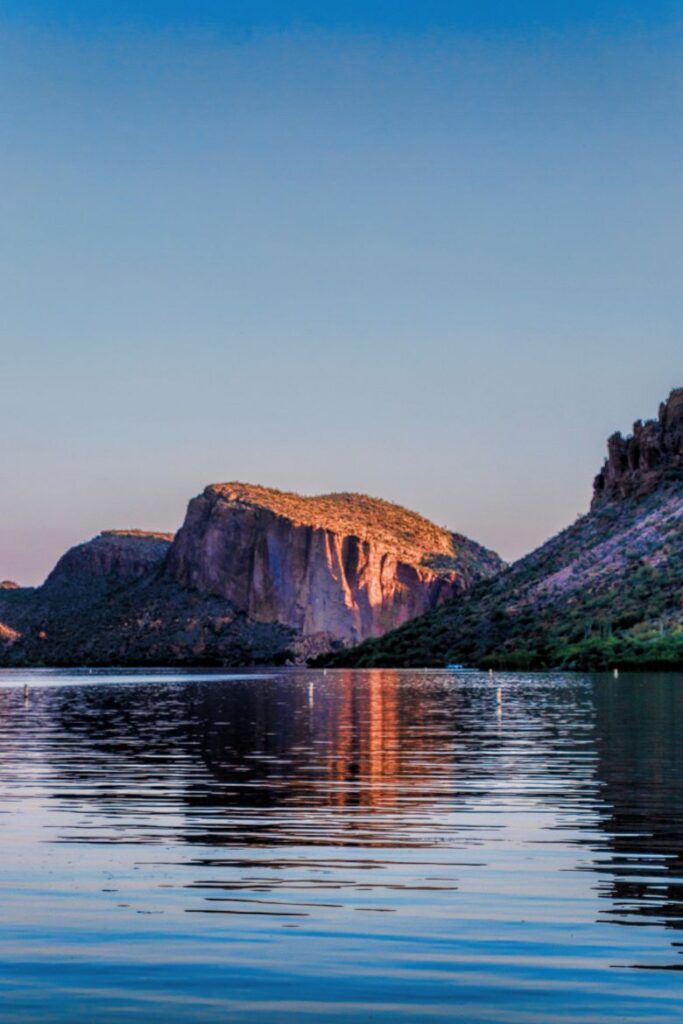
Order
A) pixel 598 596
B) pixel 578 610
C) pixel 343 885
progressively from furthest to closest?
pixel 598 596, pixel 578 610, pixel 343 885

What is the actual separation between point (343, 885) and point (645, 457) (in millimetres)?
149746

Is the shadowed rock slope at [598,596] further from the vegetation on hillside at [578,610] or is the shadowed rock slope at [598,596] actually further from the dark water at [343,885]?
the dark water at [343,885]

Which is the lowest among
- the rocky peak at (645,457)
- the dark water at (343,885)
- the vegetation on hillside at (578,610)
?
the dark water at (343,885)

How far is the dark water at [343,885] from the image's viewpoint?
10.3 metres

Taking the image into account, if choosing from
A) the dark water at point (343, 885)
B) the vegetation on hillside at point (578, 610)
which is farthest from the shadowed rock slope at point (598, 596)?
the dark water at point (343, 885)

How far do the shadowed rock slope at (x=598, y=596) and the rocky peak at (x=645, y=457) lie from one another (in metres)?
0.15

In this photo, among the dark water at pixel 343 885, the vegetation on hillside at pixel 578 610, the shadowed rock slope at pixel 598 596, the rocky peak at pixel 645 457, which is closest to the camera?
the dark water at pixel 343 885

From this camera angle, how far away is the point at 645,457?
16012cm

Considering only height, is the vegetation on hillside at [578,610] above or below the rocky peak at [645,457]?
below

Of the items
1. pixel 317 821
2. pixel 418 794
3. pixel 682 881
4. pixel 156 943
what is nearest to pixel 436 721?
pixel 418 794

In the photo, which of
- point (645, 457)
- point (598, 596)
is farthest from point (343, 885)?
point (645, 457)

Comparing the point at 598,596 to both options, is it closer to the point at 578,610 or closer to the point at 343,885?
the point at 578,610

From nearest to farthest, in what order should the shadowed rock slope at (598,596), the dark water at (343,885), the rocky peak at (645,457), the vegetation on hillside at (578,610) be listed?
the dark water at (343,885) < the vegetation on hillside at (578,610) < the shadowed rock slope at (598,596) < the rocky peak at (645,457)

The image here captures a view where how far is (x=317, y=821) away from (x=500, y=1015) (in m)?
10.5
